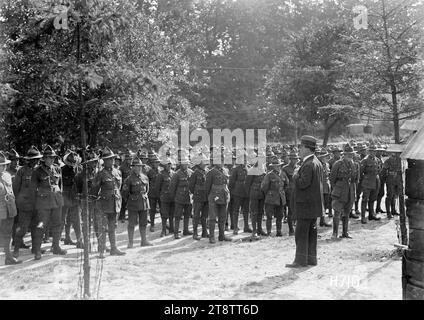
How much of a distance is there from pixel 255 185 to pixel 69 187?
424cm

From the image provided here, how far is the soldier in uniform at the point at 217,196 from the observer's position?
1041 cm

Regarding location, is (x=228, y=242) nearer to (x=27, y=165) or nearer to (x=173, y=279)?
(x=173, y=279)

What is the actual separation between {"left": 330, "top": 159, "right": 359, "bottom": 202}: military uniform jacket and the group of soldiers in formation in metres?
0.02

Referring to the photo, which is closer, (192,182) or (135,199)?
(135,199)

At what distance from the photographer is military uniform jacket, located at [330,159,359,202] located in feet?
34.3

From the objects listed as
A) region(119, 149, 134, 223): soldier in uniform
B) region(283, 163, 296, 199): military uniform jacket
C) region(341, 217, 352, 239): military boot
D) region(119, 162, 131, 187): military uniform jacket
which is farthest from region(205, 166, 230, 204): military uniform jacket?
region(119, 162, 131, 187): military uniform jacket

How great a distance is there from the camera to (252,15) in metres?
38.2

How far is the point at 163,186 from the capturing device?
11773 mm

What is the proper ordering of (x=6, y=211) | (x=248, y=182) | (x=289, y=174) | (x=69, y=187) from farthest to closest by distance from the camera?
(x=289, y=174) < (x=248, y=182) < (x=69, y=187) < (x=6, y=211)

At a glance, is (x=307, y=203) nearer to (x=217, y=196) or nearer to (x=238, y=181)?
(x=217, y=196)

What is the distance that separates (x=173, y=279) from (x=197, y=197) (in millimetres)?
3928

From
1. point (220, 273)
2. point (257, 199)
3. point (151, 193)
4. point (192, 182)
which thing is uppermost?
point (192, 182)

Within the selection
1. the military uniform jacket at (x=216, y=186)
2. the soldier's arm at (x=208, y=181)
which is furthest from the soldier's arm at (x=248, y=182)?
the soldier's arm at (x=208, y=181)

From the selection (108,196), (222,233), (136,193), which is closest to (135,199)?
(136,193)
